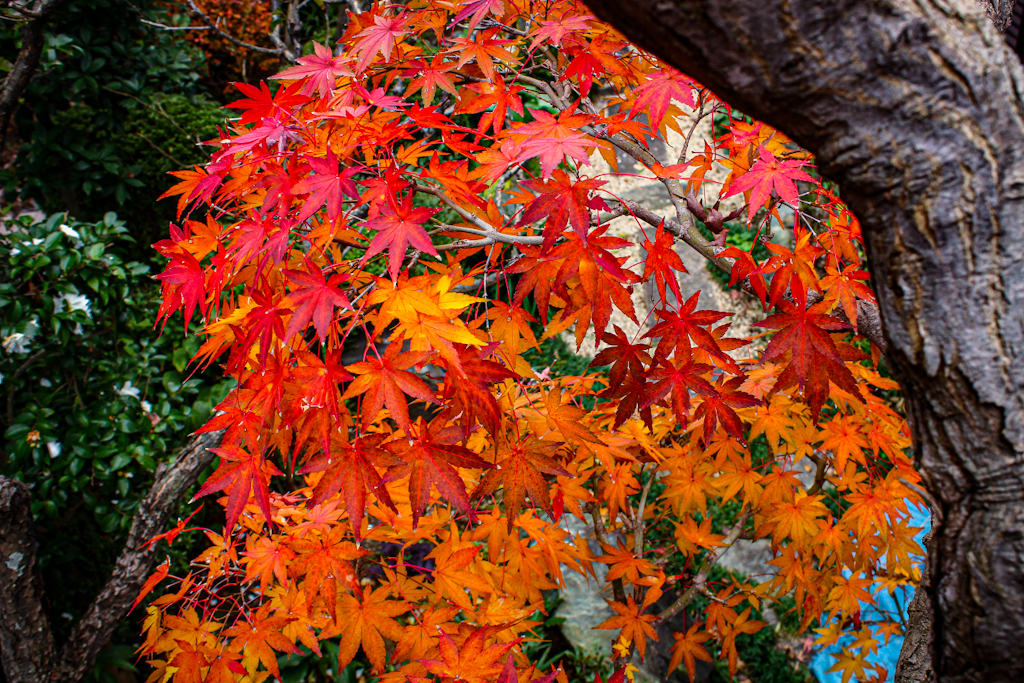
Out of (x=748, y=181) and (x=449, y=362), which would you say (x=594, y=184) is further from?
(x=449, y=362)

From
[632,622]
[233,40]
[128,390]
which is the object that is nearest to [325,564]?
[632,622]

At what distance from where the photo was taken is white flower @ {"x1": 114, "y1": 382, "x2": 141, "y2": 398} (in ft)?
8.98

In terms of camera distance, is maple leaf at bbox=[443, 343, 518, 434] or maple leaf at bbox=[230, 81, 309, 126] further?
maple leaf at bbox=[230, 81, 309, 126]

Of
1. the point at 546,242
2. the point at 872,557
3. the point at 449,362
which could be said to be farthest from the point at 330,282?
the point at 872,557

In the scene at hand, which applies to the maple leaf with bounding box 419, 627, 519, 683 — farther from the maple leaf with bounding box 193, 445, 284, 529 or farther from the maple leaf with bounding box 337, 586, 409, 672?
the maple leaf with bounding box 193, 445, 284, 529

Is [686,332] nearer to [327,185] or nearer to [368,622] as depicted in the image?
[327,185]

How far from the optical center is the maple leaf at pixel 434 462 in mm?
1054

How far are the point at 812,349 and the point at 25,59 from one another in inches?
118

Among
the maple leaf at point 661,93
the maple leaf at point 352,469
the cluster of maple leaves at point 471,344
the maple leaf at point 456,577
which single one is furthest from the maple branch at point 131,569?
the maple leaf at point 661,93

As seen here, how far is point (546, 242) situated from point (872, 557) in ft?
5.32

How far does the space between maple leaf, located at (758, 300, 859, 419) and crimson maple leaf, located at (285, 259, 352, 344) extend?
81 cm

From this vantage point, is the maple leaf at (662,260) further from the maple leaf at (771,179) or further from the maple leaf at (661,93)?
the maple leaf at (661,93)

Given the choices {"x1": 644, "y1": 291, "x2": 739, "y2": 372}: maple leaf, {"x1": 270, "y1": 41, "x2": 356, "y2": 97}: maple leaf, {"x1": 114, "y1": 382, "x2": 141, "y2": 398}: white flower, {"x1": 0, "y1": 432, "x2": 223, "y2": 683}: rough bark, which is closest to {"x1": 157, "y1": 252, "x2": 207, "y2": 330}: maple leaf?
{"x1": 270, "y1": 41, "x2": 356, "y2": 97}: maple leaf

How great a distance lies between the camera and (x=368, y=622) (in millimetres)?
1544
